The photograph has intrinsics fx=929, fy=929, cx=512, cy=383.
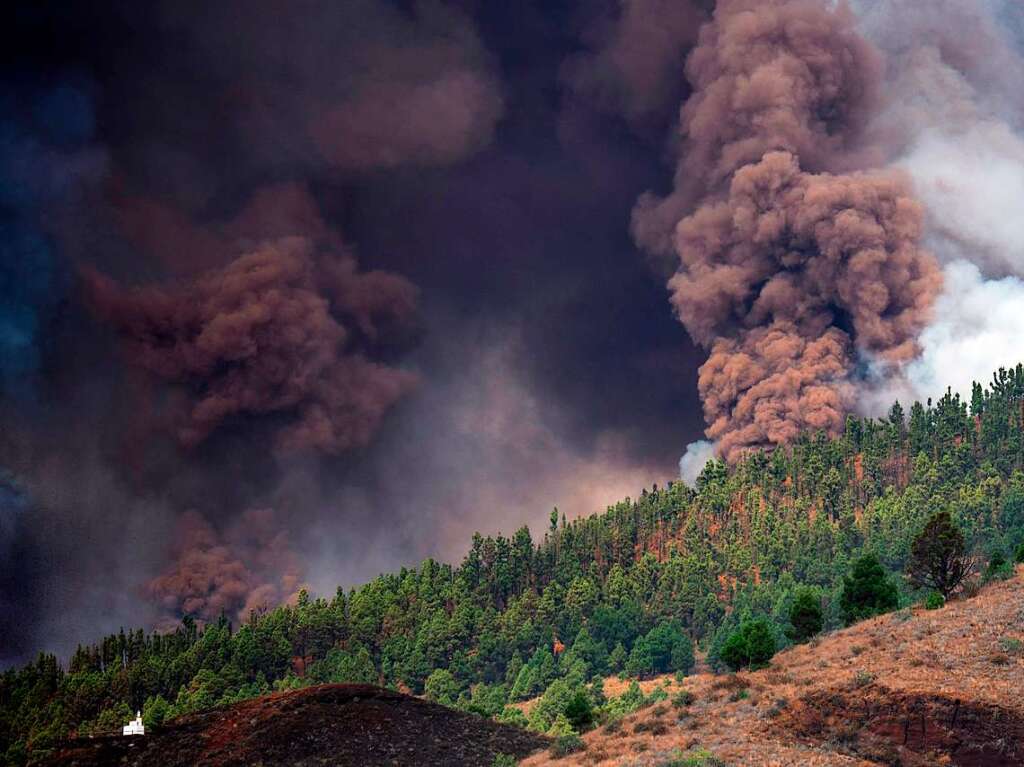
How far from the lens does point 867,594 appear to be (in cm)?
6488

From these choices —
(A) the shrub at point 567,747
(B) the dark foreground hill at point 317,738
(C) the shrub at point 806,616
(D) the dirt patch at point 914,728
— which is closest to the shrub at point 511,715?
(C) the shrub at point 806,616

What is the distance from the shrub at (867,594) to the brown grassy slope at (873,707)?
13.3 m

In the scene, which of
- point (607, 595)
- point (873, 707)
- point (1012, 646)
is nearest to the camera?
point (873, 707)

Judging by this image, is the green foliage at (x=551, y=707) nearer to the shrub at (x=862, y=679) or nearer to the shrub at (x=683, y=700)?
the shrub at (x=683, y=700)

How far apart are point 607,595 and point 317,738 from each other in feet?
294

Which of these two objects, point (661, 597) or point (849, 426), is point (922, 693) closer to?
point (661, 597)

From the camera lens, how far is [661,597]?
427 feet

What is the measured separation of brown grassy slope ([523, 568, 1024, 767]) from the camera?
34.2m

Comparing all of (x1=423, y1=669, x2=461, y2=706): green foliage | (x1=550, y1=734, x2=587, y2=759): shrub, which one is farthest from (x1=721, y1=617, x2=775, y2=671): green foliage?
(x1=423, y1=669, x2=461, y2=706): green foliage

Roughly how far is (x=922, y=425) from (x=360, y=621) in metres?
94.8

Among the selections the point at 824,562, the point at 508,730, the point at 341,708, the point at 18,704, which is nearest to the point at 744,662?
the point at 508,730

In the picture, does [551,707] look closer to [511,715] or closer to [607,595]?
[511,715]

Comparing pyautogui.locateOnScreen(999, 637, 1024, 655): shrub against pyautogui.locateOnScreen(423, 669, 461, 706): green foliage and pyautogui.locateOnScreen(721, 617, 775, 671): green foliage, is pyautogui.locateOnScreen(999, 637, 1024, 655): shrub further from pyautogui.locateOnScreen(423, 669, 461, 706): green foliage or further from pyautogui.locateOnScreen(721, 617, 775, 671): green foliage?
pyautogui.locateOnScreen(423, 669, 461, 706): green foliage

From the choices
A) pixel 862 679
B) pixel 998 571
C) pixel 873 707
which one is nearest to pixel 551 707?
pixel 998 571
